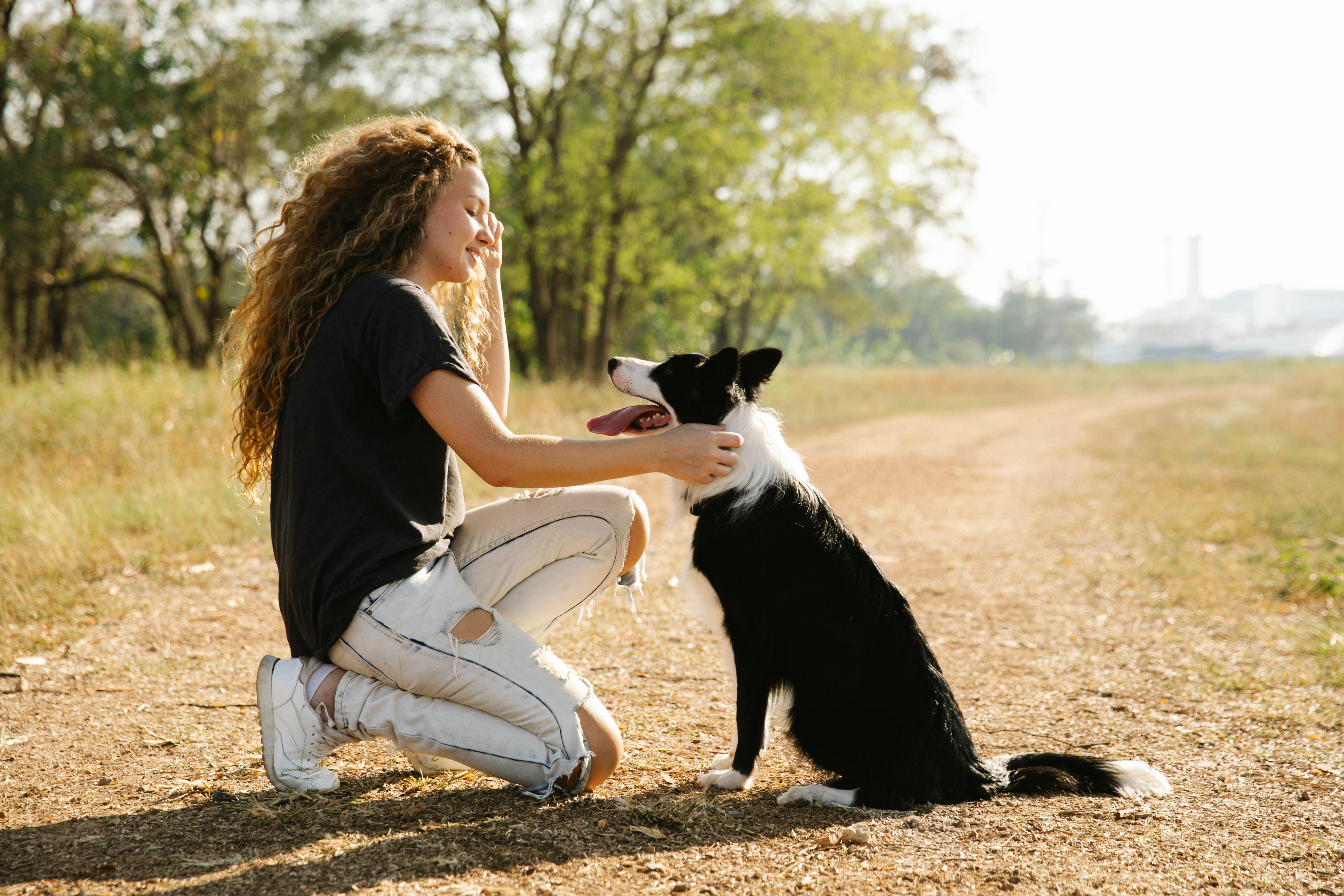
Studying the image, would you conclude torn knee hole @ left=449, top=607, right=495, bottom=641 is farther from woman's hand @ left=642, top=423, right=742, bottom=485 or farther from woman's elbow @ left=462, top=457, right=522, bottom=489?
woman's hand @ left=642, top=423, right=742, bottom=485

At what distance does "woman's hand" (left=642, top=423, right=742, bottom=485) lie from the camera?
8.70 feet

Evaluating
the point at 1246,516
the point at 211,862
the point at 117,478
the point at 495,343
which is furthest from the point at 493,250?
the point at 1246,516

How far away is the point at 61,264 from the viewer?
57.9ft

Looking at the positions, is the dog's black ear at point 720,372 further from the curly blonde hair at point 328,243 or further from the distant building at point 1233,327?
the distant building at point 1233,327

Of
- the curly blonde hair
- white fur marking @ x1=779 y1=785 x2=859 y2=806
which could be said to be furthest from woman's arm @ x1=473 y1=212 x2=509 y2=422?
white fur marking @ x1=779 y1=785 x2=859 y2=806

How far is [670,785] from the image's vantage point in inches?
114

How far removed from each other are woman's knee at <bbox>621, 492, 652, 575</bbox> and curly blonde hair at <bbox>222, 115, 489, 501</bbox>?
1048 mm

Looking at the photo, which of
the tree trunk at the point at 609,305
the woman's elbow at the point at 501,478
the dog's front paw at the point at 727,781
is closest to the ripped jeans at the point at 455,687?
the woman's elbow at the point at 501,478

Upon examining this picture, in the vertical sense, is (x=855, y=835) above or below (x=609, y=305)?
below

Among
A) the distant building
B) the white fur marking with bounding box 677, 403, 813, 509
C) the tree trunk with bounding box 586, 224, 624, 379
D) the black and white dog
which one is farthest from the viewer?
the distant building

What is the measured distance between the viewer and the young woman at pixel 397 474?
250 cm

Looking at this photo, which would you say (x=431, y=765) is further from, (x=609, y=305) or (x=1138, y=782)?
(x=609, y=305)

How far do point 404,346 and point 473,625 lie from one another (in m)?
0.79

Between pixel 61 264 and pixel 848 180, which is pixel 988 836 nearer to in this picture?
pixel 848 180
